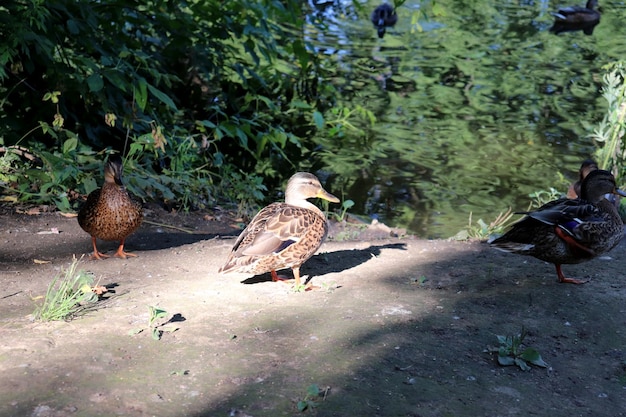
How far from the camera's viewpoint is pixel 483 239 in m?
6.93

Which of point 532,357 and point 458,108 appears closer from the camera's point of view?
point 532,357

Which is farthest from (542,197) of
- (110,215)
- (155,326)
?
(155,326)

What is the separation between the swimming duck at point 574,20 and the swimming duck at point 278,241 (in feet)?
43.3

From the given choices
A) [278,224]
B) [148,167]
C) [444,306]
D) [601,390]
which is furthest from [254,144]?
[601,390]

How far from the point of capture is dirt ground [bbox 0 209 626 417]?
3453 mm

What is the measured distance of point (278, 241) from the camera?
5.06 m

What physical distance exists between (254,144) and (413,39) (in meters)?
6.55

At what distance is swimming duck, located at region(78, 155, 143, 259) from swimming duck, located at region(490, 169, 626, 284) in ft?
8.84

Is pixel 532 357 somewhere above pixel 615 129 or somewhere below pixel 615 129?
below

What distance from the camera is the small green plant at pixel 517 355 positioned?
3.97 meters

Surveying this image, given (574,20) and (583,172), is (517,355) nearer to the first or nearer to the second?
(583,172)

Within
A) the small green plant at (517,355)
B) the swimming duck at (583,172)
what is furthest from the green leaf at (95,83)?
the swimming duck at (583,172)

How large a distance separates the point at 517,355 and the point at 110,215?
3159 mm

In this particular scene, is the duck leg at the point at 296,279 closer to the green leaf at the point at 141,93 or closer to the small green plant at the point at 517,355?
the small green plant at the point at 517,355
